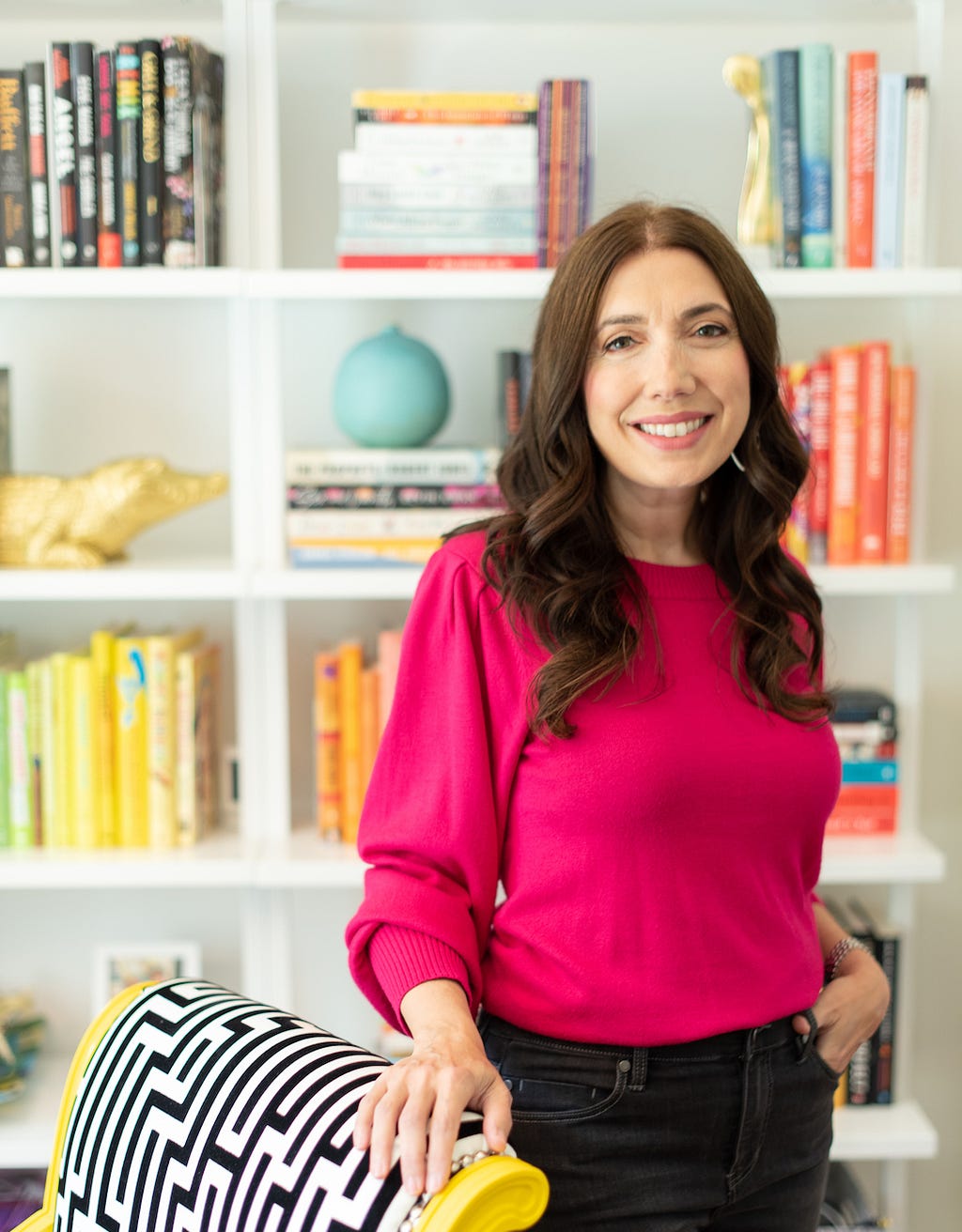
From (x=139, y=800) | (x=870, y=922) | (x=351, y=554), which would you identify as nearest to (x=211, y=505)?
(x=351, y=554)

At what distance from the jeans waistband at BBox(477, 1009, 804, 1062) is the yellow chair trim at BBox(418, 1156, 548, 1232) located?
0.24 m

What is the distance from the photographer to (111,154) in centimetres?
164

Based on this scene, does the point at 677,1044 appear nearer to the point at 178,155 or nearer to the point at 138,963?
the point at 138,963

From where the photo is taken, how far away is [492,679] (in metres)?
1.10

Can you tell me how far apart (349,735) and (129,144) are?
84cm

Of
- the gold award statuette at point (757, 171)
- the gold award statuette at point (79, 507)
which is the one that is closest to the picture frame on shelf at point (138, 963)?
the gold award statuette at point (79, 507)

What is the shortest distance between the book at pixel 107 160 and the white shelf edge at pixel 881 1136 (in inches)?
61.7

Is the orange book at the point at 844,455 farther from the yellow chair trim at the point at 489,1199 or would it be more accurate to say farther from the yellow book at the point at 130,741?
the yellow chair trim at the point at 489,1199

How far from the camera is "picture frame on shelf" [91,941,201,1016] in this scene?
1.93 meters

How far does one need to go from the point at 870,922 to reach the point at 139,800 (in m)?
1.09

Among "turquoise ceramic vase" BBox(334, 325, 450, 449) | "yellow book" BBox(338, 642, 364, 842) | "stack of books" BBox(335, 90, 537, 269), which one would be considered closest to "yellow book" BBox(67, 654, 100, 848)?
"yellow book" BBox(338, 642, 364, 842)

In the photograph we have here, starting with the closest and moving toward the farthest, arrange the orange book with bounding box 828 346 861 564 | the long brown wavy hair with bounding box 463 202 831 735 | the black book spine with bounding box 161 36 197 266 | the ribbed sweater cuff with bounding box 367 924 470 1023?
the ribbed sweater cuff with bounding box 367 924 470 1023, the long brown wavy hair with bounding box 463 202 831 735, the black book spine with bounding box 161 36 197 266, the orange book with bounding box 828 346 861 564

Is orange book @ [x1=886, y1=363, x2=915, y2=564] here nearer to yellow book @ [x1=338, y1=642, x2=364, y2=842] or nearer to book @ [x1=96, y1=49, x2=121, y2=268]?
yellow book @ [x1=338, y1=642, x2=364, y2=842]

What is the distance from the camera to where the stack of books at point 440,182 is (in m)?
1.65
